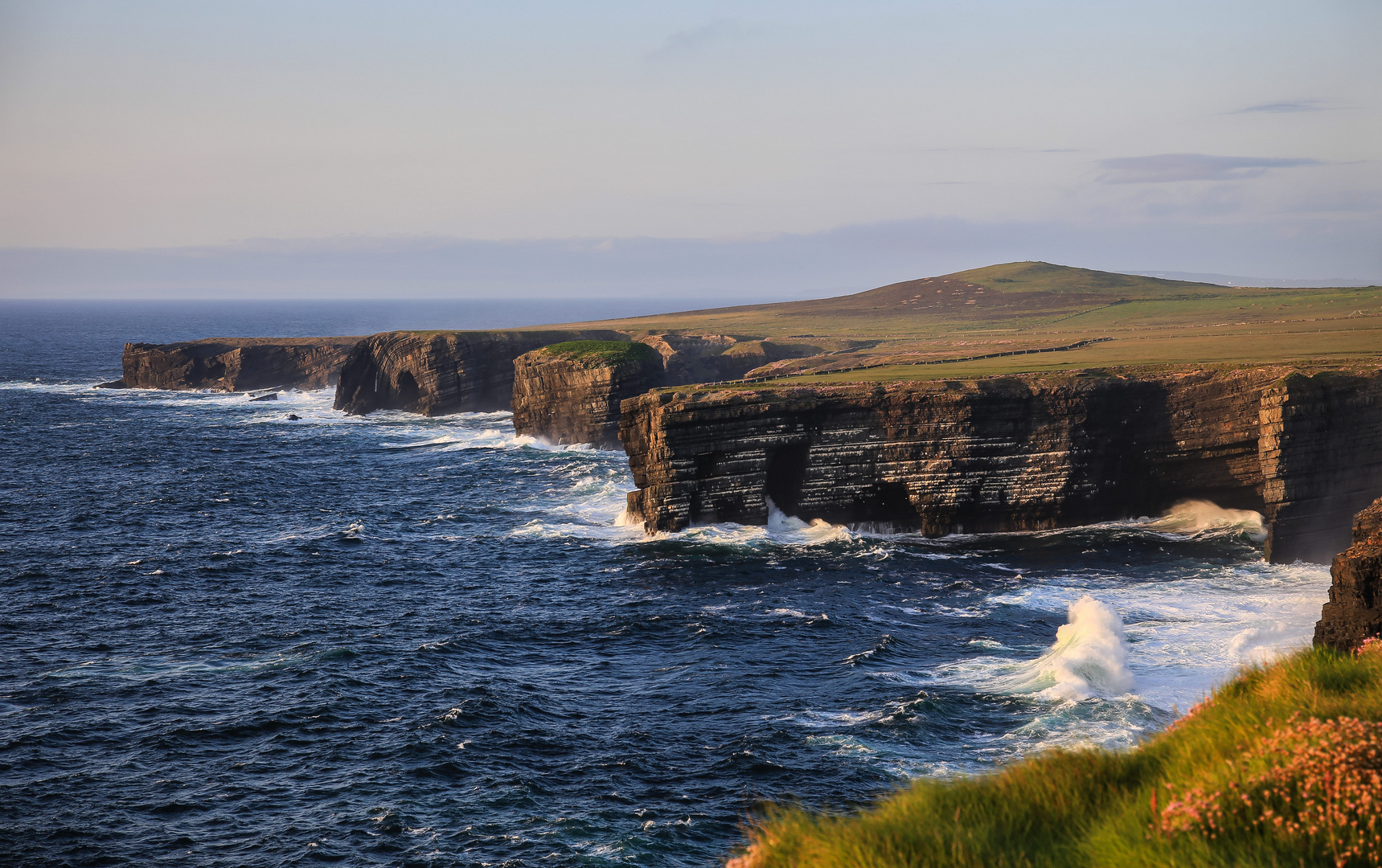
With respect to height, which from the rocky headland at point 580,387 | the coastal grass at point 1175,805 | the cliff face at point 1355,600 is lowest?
the cliff face at point 1355,600

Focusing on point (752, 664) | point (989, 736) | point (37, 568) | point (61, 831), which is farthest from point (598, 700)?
point (37, 568)

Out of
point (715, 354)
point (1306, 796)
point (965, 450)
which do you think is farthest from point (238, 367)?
point (1306, 796)

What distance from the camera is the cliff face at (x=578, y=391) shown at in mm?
79562

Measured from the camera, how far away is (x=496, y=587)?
43.9m

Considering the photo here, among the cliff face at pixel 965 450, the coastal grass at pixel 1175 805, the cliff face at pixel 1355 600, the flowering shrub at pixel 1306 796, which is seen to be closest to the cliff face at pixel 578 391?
the cliff face at pixel 965 450

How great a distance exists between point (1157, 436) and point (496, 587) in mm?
35097

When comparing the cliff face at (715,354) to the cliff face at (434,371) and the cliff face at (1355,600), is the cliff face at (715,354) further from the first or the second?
the cliff face at (1355,600)

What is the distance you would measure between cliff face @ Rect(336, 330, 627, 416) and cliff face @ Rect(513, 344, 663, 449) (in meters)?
18.8

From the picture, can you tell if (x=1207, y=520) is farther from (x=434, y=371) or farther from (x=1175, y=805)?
(x=434, y=371)

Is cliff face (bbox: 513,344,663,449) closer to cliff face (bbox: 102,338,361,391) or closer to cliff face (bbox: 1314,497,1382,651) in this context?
cliff face (bbox: 102,338,361,391)

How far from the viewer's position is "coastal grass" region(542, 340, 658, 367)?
8012cm

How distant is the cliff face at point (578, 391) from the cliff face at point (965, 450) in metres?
27.1

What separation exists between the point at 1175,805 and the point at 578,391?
74.9 metres

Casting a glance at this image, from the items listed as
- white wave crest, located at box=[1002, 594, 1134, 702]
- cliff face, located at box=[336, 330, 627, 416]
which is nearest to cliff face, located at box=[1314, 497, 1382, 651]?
white wave crest, located at box=[1002, 594, 1134, 702]
